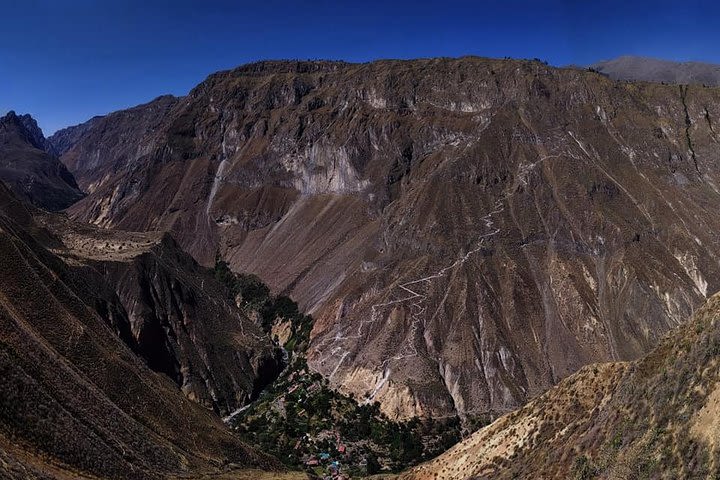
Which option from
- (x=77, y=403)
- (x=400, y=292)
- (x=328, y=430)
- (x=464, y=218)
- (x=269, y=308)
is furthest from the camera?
(x=269, y=308)

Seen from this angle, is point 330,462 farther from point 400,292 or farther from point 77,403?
point 77,403

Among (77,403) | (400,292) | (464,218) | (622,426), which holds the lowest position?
(77,403)

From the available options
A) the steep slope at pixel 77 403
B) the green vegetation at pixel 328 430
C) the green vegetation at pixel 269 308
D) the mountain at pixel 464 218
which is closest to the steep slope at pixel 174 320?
the green vegetation at pixel 328 430

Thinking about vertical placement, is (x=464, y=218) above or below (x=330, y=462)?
above

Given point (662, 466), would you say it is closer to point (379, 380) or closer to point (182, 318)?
point (379, 380)

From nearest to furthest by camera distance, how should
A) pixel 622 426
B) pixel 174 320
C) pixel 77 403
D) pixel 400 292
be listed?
pixel 622 426
pixel 77 403
pixel 174 320
pixel 400 292

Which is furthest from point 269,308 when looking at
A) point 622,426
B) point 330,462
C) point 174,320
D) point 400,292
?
point 622,426

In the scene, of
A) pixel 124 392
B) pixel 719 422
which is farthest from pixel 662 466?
pixel 124 392
